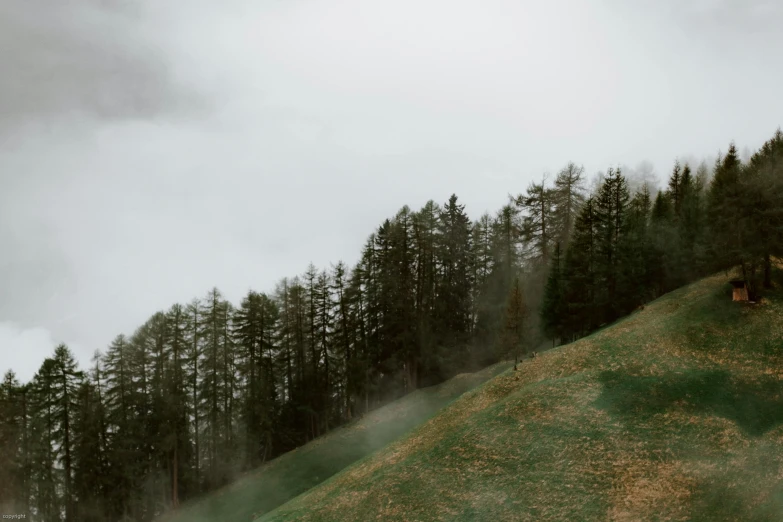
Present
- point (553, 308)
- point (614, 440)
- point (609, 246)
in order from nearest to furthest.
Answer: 1. point (614, 440)
2. point (553, 308)
3. point (609, 246)

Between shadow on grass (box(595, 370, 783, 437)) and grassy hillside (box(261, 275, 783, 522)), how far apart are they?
87mm

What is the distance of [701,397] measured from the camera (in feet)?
105

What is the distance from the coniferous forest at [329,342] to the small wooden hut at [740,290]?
272 centimetres

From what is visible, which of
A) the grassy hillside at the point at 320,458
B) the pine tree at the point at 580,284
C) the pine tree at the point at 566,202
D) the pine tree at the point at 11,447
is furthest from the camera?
the pine tree at the point at 566,202

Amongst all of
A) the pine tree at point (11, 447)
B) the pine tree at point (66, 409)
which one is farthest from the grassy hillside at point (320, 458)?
the pine tree at point (11, 447)

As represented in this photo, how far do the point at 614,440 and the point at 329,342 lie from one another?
39469 mm

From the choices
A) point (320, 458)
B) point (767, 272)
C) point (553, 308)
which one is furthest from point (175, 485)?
point (767, 272)

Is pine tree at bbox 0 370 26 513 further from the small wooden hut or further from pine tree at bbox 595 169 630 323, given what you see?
the small wooden hut

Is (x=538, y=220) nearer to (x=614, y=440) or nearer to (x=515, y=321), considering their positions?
(x=515, y=321)

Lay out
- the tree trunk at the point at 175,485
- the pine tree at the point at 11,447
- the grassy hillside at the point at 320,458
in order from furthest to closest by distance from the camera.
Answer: the tree trunk at the point at 175,485 < the pine tree at the point at 11,447 < the grassy hillside at the point at 320,458

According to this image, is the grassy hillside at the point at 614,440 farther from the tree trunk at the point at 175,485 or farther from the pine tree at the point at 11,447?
the pine tree at the point at 11,447

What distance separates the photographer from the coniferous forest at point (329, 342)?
175ft

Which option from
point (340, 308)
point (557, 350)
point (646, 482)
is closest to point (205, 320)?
point (340, 308)

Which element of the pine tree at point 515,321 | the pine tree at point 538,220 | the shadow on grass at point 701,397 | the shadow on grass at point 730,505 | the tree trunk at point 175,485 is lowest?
the tree trunk at point 175,485
